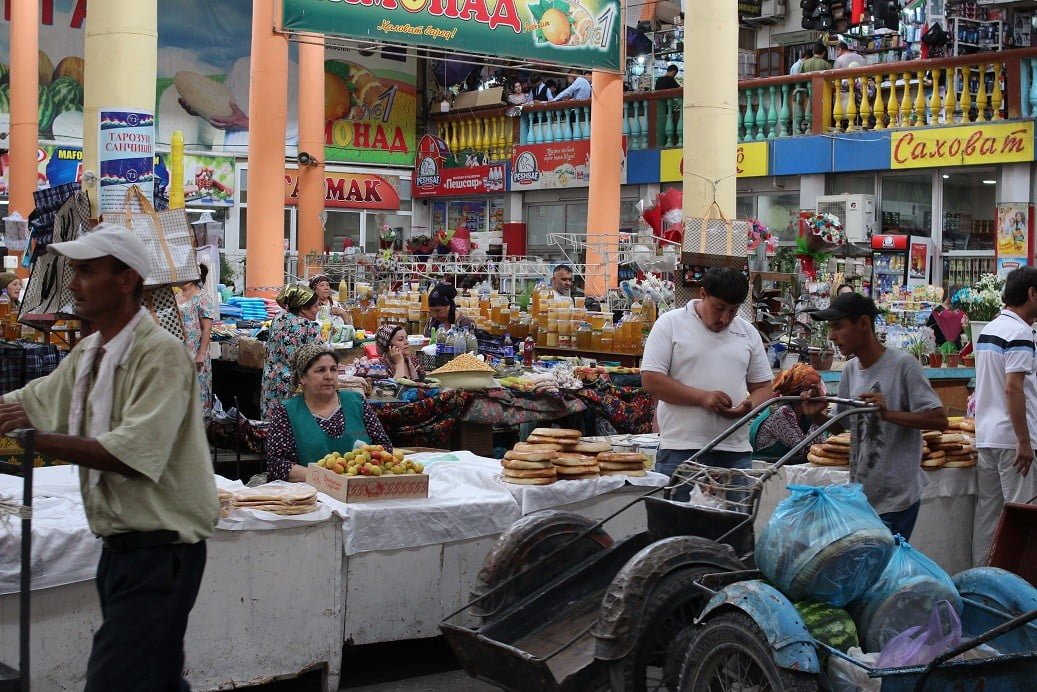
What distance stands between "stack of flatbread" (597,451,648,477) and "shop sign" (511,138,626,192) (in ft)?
50.7

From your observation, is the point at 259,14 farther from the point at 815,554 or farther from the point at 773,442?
the point at 815,554

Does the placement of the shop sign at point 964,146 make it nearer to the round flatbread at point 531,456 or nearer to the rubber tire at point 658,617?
the round flatbread at point 531,456

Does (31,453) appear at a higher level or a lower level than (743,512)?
higher

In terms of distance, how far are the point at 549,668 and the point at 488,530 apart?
137 centimetres

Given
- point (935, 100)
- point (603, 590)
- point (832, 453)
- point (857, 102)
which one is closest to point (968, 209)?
point (935, 100)

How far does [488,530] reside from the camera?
597 centimetres

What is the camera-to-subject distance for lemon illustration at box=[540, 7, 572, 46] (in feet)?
44.7

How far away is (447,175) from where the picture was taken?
25.6m

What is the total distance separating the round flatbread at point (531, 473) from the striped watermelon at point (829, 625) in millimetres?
2083

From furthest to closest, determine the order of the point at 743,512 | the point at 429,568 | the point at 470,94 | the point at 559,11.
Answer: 1. the point at 470,94
2. the point at 559,11
3. the point at 429,568
4. the point at 743,512

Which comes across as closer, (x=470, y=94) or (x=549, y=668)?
(x=549, y=668)

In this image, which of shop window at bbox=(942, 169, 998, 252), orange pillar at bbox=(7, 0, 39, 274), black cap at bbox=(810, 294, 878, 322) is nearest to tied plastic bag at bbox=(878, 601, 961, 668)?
black cap at bbox=(810, 294, 878, 322)

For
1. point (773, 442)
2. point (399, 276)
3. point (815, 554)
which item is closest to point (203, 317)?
point (773, 442)

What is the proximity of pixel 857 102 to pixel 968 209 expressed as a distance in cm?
204
